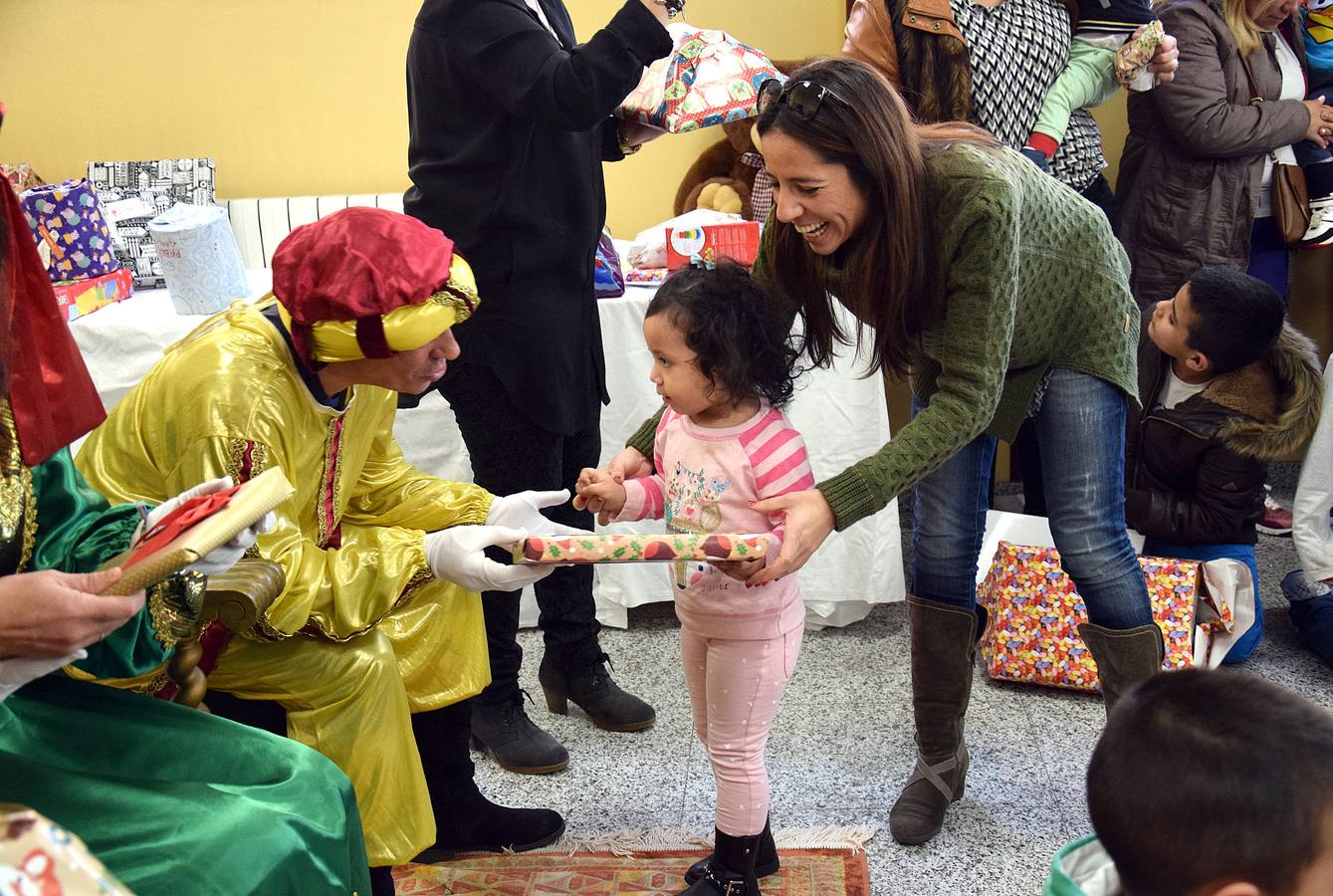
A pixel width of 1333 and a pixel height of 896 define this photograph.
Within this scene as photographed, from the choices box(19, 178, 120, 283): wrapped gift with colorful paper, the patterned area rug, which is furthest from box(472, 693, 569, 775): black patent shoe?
box(19, 178, 120, 283): wrapped gift with colorful paper

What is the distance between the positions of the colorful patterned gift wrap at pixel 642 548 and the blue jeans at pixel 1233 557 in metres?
1.59

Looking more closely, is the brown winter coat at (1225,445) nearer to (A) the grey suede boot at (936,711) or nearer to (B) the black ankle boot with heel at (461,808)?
(A) the grey suede boot at (936,711)

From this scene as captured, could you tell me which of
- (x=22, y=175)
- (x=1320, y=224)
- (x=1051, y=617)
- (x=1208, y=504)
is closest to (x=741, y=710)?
(x=1051, y=617)

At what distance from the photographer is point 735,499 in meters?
1.73

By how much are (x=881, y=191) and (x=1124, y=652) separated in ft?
2.82

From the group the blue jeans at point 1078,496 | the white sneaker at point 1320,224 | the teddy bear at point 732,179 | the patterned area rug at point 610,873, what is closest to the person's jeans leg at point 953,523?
the blue jeans at point 1078,496

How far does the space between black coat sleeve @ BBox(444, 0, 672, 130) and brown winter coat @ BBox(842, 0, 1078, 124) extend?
1.00m

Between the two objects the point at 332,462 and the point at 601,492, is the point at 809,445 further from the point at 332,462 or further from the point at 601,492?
the point at 332,462

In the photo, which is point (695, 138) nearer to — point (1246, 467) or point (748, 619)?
point (1246, 467)

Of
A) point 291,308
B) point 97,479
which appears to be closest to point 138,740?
point 97,479

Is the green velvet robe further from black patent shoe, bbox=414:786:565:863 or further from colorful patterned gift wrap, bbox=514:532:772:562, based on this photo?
black patent shoe, bbox=414:786:565:863

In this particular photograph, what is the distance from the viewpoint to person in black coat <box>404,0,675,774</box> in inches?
76.0

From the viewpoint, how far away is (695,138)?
4.05 meters

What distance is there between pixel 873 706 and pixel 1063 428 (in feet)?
3.03
